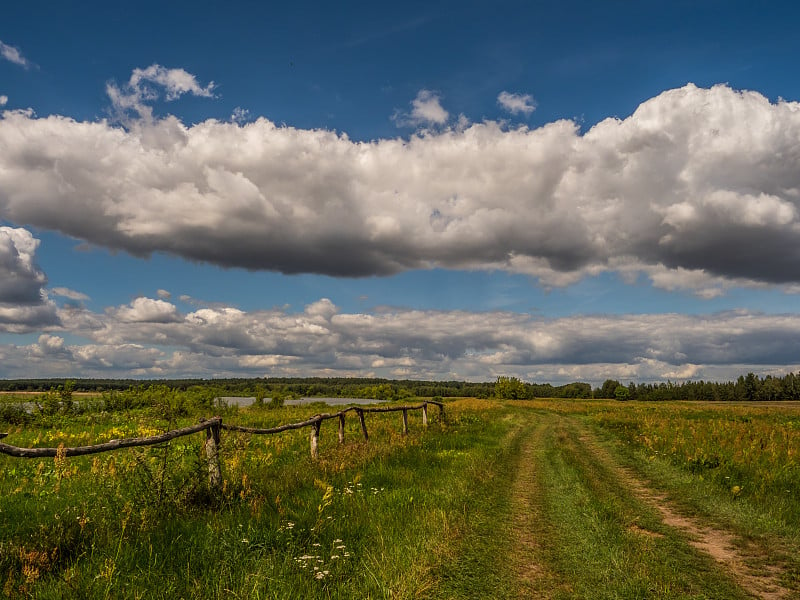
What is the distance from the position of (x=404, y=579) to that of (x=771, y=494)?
951 cm

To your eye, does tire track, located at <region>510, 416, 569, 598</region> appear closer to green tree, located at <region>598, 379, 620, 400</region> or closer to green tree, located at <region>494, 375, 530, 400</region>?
green tree, located at <region>494, 375, 530, 400</region>

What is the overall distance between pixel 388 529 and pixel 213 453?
137 inches

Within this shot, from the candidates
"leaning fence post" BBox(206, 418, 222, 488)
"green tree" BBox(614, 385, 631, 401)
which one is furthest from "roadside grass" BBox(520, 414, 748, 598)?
"green tree" BBox(614, 385, 631, 401)

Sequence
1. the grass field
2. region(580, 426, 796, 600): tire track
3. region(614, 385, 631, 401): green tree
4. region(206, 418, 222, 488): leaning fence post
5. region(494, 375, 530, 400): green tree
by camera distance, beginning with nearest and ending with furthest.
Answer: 1. the grass field
2. region(580, 426, 796, 600): tire track
3. region(206, 418, 222, 488): leaning fence post
4. region(494, 375, 530, 400): green tree
5. region(614, 385, 631, 401): green tree

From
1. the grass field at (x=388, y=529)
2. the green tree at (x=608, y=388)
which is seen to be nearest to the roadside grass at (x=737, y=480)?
the grass field at (x=388, y=529)

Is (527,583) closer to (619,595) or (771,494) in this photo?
(619,595)

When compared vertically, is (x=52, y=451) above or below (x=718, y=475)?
above

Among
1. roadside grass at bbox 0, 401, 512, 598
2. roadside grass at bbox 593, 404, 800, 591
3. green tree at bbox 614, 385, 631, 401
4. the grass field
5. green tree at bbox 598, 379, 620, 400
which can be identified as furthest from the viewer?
green tree at bbox 598, 379, 620, 400

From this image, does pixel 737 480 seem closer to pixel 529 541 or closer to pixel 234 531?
pixel 529 541

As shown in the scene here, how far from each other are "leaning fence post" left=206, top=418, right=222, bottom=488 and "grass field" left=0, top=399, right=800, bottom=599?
0.70 feet

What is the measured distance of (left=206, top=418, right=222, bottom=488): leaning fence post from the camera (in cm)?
815

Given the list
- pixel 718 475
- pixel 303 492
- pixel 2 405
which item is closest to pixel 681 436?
pixel 718 475

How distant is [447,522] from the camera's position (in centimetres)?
756

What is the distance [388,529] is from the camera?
716cm
